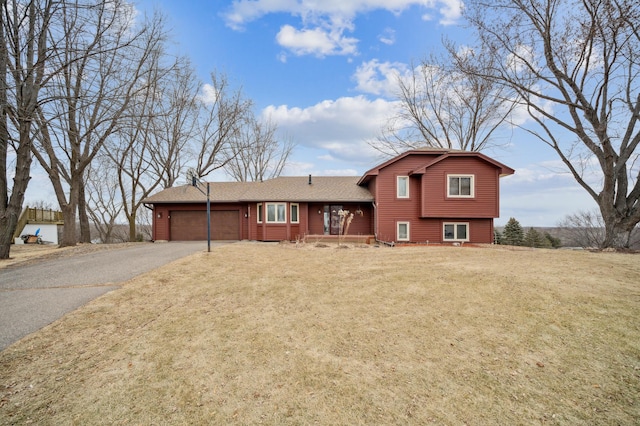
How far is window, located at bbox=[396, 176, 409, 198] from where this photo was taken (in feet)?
50.6

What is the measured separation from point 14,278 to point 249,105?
21252mm

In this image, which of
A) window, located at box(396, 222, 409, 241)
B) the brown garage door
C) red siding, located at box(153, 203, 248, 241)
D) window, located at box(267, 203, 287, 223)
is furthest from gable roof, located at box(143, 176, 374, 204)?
window, located at box(396, 222, 409, 241)

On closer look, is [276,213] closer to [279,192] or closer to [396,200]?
[279,192]

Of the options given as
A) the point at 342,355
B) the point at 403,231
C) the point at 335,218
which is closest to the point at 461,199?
the point at 403,231

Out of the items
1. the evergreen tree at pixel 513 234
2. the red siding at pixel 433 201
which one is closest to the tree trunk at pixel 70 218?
the red siding at pixel 433 201

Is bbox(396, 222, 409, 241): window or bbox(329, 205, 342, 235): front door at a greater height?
bbox(329, 205, 342, 235): front door

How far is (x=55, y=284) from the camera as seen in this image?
22.9 feet

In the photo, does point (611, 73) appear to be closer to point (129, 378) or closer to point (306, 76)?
point (306, 76)

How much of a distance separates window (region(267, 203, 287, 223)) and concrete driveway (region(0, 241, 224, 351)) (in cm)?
642

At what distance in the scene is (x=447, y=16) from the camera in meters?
14.9

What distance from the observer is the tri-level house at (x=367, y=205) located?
14656 mm

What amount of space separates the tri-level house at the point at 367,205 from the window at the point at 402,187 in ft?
0.17

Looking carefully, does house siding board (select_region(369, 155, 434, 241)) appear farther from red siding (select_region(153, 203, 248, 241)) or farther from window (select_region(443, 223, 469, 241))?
red siding (select_region(153, 203, 248, 241))

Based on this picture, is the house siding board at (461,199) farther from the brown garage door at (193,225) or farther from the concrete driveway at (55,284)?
the concrete driveway at (55,284)
